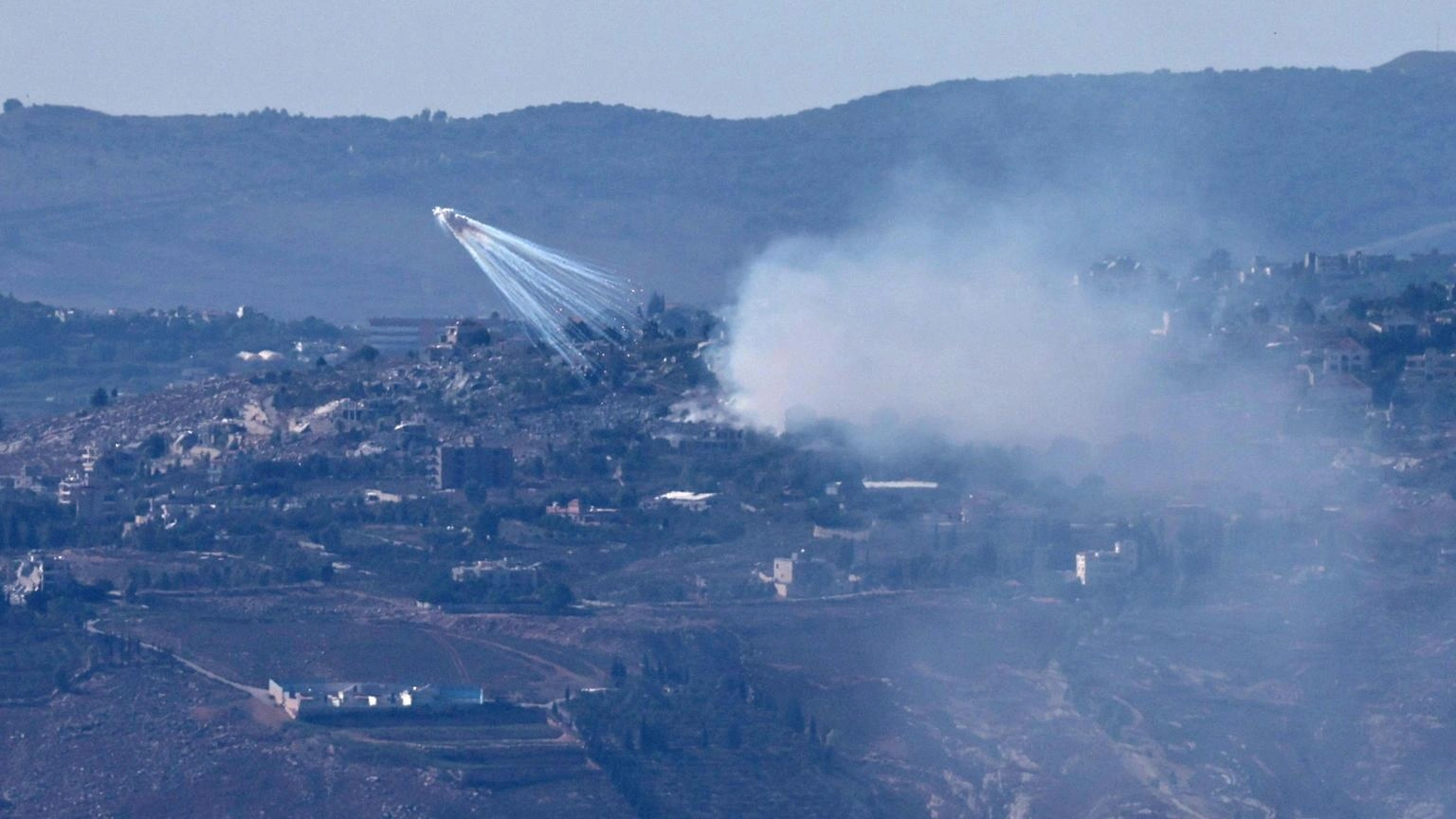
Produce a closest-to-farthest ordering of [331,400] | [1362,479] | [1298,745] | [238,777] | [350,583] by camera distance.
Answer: [238,777], [1298,745], [350,583], [1362,479], [331,400]

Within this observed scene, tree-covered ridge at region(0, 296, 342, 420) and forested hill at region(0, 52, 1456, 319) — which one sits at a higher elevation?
forested hill at region(0, 52, 1456, 319)

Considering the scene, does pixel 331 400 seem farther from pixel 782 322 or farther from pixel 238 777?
pixel 238 777

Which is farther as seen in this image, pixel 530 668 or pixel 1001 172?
pixel 1001 172

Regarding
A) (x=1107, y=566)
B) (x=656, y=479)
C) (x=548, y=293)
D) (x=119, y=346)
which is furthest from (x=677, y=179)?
(x=1107, y=566)

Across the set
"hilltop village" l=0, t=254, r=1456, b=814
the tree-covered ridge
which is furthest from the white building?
the tree-covered ridge

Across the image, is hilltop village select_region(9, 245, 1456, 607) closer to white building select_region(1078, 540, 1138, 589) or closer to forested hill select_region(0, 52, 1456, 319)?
white building select_region(1078, 540, 1138, 589)

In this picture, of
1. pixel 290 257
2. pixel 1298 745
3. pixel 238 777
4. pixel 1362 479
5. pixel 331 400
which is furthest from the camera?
pixel 290 257

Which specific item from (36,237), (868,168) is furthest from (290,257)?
(868,168)
